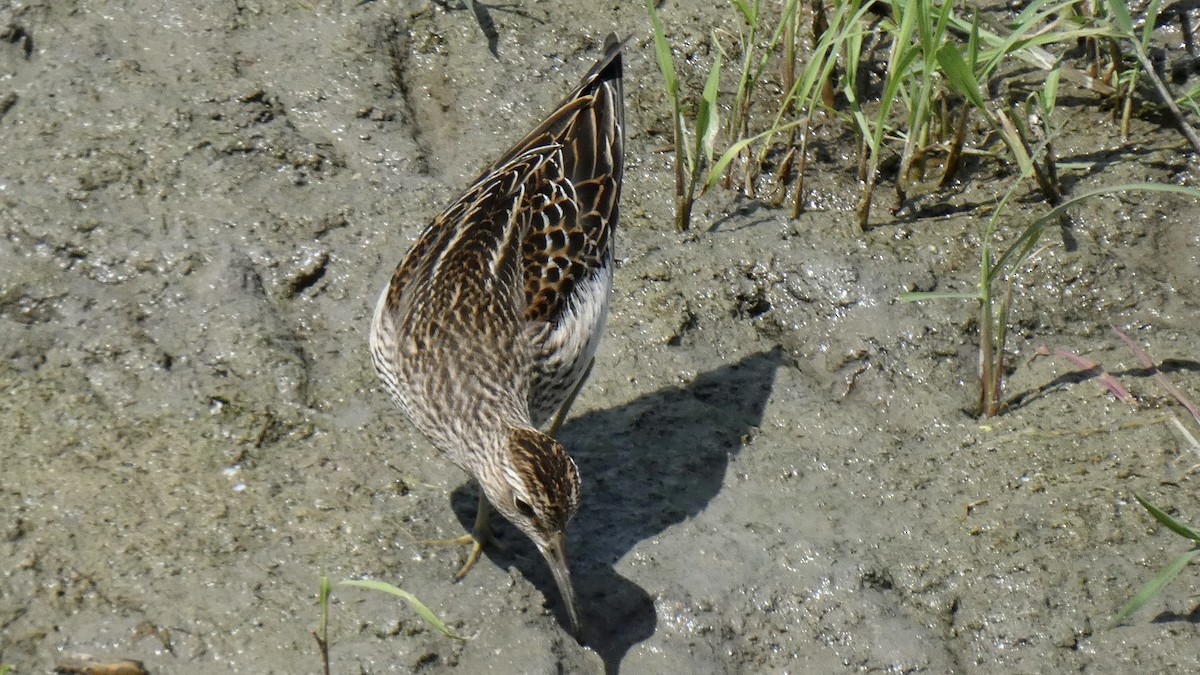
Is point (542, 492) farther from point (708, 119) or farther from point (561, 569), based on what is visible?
point (708, 119)

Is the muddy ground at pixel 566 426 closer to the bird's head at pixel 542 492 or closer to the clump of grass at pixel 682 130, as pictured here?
the clump of grass at pixel 682 130

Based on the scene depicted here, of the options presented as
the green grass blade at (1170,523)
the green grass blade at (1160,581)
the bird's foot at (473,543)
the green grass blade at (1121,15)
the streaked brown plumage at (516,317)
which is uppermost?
the green grass blade at (1121,15)

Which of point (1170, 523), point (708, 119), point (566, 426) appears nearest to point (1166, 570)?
point (1170, 523)

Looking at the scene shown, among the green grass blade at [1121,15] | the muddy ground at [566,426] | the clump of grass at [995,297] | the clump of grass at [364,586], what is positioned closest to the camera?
the clump of grass at [364,586]

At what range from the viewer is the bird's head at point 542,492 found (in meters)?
4.74

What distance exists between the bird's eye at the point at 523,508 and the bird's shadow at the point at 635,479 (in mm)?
513

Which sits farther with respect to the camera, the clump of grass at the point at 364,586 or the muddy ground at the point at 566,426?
the muddy ground at the point at 566,426

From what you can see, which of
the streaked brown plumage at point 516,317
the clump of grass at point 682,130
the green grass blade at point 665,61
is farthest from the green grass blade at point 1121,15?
the streaked brown plumage at point 516,317

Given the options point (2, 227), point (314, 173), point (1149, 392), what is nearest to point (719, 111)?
point (314, 173)

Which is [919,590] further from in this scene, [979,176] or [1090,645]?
[979,176]

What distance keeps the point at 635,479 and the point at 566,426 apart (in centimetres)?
50

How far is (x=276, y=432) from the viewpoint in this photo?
5684 mm

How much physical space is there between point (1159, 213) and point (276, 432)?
4.50 m

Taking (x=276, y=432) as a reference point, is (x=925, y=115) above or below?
above
